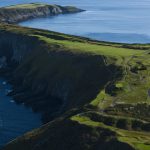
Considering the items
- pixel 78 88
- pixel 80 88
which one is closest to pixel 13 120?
pixel 78 88

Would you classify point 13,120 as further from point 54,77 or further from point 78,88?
point 54,77

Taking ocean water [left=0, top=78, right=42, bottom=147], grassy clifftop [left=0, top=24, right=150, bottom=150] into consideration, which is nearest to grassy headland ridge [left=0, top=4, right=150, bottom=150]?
grassy clifftop [left=0, top=24, right=150, bottom=150]

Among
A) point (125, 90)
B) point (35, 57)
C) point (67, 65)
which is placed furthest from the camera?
point (35, 57)

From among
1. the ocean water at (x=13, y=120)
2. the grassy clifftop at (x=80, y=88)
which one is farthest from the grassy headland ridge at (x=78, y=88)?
the ocean water at (x=13, y=120)

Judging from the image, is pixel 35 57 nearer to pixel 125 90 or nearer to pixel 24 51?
pixel 24 51

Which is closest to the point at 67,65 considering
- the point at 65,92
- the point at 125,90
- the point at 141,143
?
the point at 65,92

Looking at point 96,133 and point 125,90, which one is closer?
point 96,133
